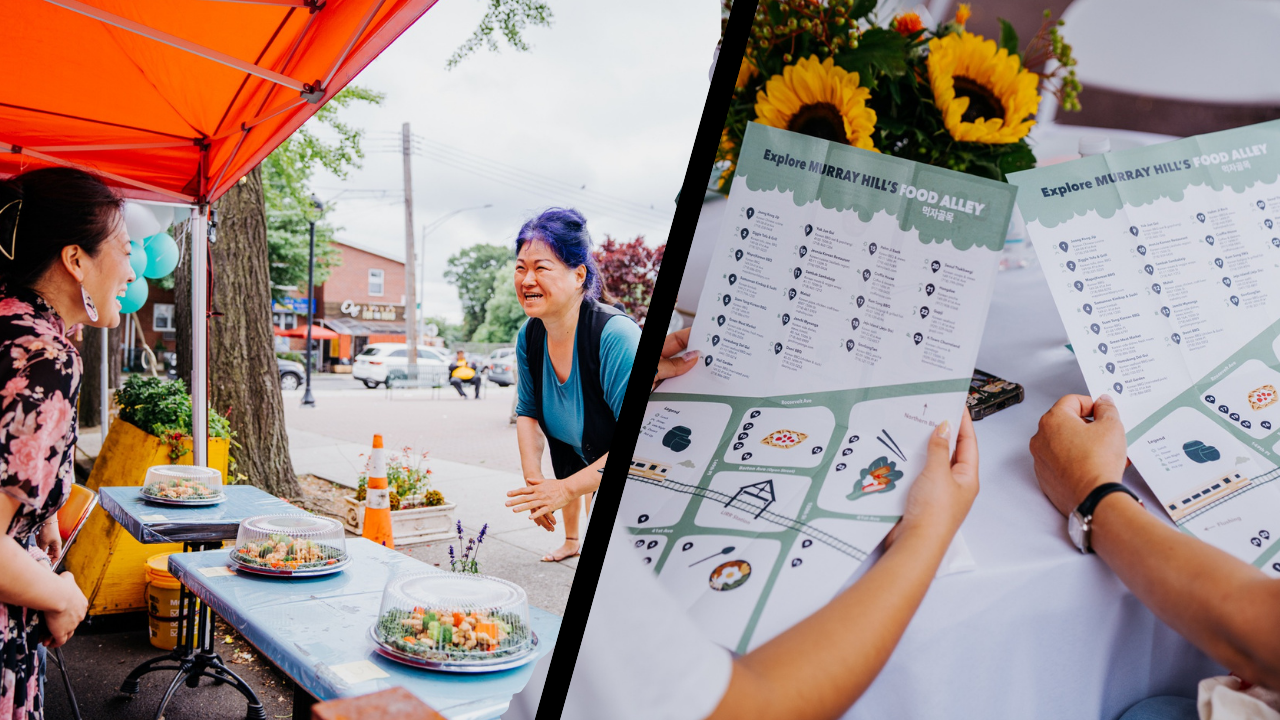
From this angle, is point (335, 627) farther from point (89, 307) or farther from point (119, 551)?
point (119, 551)

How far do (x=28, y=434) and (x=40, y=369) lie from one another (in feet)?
0.42

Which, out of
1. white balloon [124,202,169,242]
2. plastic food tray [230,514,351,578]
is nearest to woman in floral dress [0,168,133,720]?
plastic food tray [230,514,351,578]

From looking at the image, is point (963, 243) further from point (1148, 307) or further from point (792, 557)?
point (792, 557)

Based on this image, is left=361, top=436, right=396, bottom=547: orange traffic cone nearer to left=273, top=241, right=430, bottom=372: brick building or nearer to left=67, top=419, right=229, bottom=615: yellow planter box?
left=67, top=419, right=229, bottom=615: yellow planter box

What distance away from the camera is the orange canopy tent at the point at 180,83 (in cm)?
201

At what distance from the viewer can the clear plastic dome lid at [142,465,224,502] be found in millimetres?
2883

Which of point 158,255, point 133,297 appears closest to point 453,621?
point 158,255

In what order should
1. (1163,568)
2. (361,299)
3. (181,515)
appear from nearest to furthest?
(1163,568) → (181,515) → (361,299)

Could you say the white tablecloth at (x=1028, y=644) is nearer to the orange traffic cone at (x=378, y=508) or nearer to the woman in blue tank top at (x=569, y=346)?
the woman in blue tank top at (x=569, y=346)

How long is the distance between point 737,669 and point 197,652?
290 centimetres

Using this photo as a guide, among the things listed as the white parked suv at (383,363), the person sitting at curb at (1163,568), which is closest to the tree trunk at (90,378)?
the person sitting at curb at (1163,568)

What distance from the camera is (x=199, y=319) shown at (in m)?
3.39

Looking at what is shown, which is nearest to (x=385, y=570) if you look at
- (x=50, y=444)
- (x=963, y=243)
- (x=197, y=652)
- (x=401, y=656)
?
(x=401, y=656)

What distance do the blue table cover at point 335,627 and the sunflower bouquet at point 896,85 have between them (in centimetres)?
113
